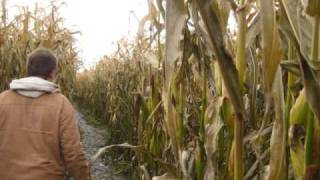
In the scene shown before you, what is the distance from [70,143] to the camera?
8.95 feet

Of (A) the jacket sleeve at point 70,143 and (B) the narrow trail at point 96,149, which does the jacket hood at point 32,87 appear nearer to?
(A) the jacket sleeve at point 70,143

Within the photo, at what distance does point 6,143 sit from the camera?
274 centimetres

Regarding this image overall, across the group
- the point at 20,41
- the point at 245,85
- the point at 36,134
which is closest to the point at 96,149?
the point at 20,41

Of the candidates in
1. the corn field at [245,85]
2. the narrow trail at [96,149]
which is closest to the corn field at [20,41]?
the narrow trail at [96,149]

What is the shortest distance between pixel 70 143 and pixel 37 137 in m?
0.18

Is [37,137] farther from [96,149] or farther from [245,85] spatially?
[96,149]

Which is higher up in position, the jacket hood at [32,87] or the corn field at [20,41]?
the corn field at [20,41]

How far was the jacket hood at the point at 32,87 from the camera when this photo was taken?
2738mm

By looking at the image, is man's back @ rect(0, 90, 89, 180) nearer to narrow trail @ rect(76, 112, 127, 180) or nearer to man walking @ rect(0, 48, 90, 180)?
man walking @ rect(0, 48, 90, 180)

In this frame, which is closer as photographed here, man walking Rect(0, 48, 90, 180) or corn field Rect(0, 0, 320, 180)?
corn field Rect(0, 0, 320, 180)

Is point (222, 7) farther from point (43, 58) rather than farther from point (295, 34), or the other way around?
point (43, 58)

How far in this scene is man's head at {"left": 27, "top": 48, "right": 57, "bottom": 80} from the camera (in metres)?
2.77

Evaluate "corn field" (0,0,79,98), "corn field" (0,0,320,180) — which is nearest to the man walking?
"corn field" (0,0,320,180)

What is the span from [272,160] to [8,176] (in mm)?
2013
